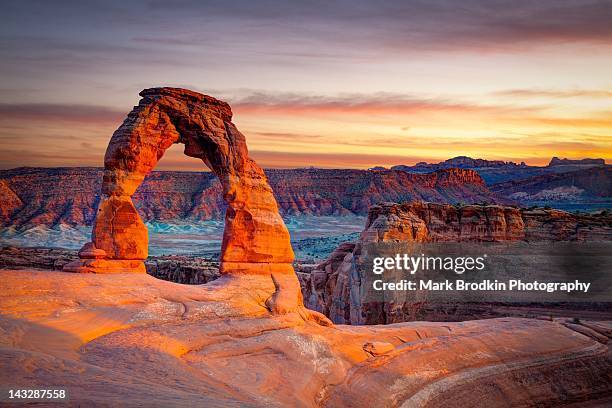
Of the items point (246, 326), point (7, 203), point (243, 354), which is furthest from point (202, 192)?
point (243, 354)

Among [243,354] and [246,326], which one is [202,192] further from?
[243,354]

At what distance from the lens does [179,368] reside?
1255cm

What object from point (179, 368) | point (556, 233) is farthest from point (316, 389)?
point (556, 233)

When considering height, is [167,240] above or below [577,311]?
below

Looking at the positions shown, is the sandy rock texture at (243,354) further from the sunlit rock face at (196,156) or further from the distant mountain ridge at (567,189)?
the distant mountain ridge at (567,189)

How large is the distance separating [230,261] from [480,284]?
67.0ft

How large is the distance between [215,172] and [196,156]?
91 centimetres

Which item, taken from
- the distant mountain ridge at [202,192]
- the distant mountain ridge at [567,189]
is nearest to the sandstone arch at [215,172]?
the distant mountain ridge at [202,192]

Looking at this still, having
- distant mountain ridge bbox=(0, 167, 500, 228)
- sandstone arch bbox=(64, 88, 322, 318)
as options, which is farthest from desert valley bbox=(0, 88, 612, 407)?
distant mountain ridge bbox=(0, 167, 500, 228)

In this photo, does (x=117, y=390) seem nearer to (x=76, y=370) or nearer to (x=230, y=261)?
(x=76, y=370)

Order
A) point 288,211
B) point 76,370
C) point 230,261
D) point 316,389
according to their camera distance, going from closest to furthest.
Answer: point 76,370 → point 316,389 → point 230,261 → point 288,211

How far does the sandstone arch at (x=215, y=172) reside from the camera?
59.3 ft

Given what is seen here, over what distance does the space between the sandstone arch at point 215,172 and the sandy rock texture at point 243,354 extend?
0.83 meters

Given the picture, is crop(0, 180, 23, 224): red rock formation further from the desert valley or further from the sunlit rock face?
the sunlit rock face
